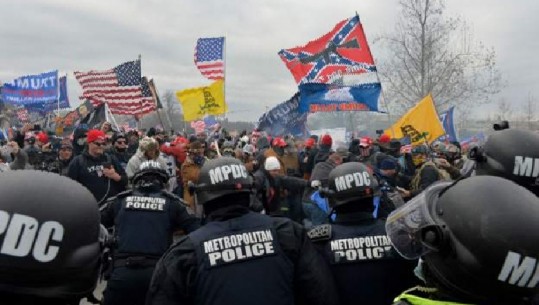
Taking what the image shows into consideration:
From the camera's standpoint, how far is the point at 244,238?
305cm

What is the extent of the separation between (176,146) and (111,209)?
5.43m

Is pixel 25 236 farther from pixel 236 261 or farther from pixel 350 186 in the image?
pixel 350 186

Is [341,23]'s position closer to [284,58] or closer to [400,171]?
[284,58]

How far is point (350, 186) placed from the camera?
369 cm

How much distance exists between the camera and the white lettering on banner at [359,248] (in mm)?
3369

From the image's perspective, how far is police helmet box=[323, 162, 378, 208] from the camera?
3668mm

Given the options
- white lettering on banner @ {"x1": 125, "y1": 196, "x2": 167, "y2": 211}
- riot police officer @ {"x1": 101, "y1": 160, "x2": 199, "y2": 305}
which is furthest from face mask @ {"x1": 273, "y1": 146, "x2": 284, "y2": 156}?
white lettering on banner @ {"x1": 125, "y1": 196, "x2": 167, "y2": 211}

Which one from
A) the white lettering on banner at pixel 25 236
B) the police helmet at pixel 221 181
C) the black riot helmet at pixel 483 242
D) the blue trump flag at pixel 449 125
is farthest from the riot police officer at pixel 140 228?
the blue trump flag at pixel 449 125

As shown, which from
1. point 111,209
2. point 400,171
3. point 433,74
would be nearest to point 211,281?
point 111,209

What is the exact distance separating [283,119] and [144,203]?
27.1 feet

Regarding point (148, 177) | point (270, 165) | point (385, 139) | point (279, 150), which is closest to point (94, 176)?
point (148, 177)

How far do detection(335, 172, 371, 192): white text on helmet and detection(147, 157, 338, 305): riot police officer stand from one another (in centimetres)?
63

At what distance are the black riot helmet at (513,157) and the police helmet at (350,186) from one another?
73 cm

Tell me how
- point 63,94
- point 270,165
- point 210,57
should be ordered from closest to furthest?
point 270,165
point 210,57
point 63,94
